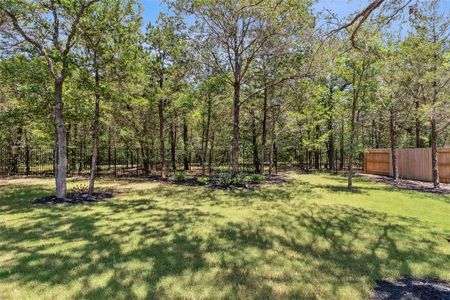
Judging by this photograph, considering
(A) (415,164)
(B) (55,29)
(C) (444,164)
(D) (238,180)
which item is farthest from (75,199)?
(A) (415,164)

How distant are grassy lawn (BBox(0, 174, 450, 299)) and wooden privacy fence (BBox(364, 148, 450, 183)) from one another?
27.7ft

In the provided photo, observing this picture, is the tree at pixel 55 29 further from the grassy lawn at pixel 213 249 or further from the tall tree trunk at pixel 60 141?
the grassy lawn at pixel 213 249

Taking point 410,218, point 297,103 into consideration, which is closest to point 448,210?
point 410,218

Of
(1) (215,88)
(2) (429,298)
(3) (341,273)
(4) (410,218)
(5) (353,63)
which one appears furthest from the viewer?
(1) (215,88)

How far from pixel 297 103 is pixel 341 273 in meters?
15.1

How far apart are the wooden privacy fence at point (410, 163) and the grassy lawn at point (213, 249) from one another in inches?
332

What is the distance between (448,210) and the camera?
8578 millimetres

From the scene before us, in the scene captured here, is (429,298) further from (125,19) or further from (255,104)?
(255,104)

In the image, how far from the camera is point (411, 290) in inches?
139

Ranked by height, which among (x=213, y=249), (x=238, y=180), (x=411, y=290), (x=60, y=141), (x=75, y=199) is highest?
(x=60, y=141)

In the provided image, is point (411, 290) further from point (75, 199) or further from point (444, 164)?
point (444, 164)

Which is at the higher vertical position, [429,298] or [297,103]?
[297,103]

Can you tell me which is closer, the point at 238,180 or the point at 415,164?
the point at 238,180

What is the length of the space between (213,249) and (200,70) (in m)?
11.2
